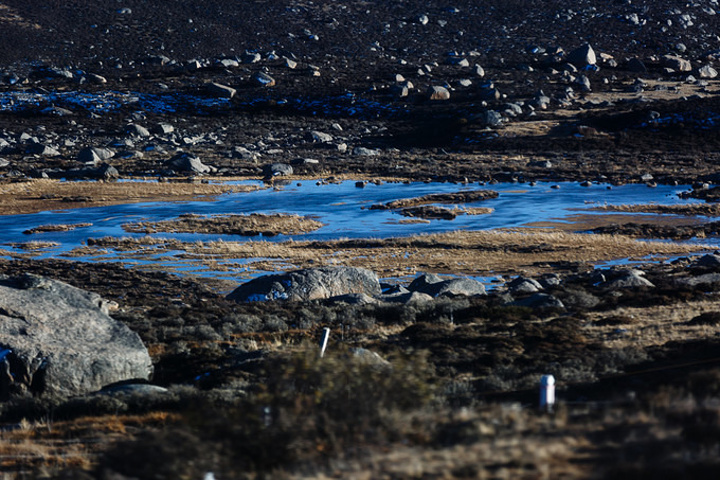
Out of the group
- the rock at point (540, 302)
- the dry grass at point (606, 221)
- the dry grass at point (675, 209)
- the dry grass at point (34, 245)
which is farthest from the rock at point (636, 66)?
the rock at point (540, 302)

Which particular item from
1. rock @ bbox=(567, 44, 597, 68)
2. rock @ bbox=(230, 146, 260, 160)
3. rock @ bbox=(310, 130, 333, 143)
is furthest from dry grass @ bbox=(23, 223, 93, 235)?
rock @ bbox=(567, 44, 597, 68)

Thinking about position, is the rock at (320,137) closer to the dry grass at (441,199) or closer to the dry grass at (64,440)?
the dry grass at (441,199)

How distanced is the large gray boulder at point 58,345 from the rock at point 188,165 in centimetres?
5685

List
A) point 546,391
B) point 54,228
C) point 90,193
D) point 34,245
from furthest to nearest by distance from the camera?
point 90,193 < point 54,228 < point 34,245 < point 546,391

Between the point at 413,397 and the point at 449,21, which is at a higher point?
the point at 449,21

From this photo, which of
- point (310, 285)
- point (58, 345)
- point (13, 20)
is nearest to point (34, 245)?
point (310, 285)

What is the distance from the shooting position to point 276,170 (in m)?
70.6

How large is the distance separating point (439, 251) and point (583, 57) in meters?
90.7

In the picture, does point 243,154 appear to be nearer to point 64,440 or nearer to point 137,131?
point 137,131

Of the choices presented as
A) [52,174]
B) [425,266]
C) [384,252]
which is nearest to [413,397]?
[425,266]

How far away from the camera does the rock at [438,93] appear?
102m

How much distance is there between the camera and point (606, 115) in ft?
293

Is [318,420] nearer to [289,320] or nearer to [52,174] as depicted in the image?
[289,320]

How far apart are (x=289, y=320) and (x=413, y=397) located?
13.7 m
